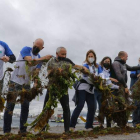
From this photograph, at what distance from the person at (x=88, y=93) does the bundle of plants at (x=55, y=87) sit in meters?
1.26

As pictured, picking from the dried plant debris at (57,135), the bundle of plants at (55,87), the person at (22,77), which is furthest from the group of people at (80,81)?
the dried plant debris at (57,135)

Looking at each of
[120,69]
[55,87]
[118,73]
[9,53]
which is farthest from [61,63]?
[120,69]

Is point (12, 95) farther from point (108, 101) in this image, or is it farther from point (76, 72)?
point (108, 101)

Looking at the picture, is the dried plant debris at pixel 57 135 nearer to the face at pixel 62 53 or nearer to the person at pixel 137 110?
the face at pixel 62 53

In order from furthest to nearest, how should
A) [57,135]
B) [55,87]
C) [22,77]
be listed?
[22,77], [57,135], [55,87]

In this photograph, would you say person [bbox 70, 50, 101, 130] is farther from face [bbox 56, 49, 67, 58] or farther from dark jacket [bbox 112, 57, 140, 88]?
face [bbox 56, 49, 67, 58]

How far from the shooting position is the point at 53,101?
17.5 ft

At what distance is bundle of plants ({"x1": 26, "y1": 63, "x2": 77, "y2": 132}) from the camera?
17.0 feet

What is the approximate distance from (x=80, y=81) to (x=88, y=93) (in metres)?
0.40

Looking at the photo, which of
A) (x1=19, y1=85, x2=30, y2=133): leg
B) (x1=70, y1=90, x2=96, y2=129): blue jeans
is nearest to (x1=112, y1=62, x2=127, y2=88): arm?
(x1=70, y1=90, x2=96, y2=129): blue jeans

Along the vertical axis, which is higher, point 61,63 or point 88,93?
point 61,63

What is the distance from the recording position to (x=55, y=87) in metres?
5.24

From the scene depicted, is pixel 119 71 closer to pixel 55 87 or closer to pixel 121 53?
pixel 121 53

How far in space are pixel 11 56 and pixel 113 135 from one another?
2.98m
